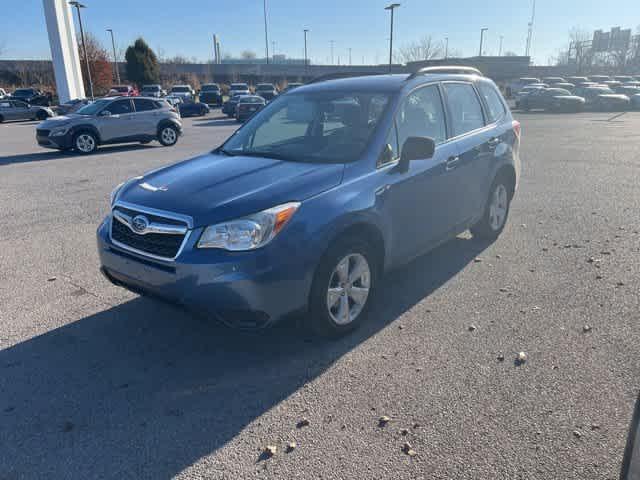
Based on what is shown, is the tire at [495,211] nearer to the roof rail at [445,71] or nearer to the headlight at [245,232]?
the roof rail at [445,71]

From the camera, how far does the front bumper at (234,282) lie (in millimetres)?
3111

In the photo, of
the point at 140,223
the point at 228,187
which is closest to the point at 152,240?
the point at 140,223

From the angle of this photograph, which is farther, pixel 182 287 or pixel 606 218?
pixel 606 218

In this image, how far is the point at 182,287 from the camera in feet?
10.5

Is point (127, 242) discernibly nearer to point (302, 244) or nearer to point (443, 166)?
point (302, 244)

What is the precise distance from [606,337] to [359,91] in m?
2.80

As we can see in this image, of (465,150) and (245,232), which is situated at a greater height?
(465,150)

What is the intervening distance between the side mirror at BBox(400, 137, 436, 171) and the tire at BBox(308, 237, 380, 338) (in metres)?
0.81

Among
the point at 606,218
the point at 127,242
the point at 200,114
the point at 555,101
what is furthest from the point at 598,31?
the point at 127,242

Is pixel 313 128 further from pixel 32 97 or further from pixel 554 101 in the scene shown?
pixel 32 97

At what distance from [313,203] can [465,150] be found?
7.19ft

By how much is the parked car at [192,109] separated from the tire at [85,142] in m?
17.5

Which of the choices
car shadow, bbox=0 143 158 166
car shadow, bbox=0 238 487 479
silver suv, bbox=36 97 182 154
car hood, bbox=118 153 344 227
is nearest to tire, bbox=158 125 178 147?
silver suv, bbox=36 97 182 154

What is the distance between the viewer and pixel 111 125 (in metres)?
15.0
